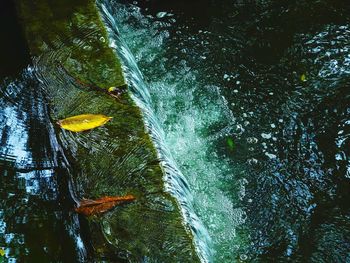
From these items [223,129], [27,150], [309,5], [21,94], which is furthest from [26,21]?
[309,5]

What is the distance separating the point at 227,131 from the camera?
10.6ft

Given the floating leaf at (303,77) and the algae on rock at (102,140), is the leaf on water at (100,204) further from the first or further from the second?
the floating leaf at (303,77)

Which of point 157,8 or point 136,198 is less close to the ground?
point 157,8

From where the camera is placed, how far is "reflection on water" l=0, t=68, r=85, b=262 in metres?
2.16

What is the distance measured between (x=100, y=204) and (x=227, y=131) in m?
1.32

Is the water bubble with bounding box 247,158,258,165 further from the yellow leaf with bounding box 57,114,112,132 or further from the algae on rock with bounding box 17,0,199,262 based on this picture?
the yellow leaf with bounding box 57,114,112,132

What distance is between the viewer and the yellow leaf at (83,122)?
2531 millimetres

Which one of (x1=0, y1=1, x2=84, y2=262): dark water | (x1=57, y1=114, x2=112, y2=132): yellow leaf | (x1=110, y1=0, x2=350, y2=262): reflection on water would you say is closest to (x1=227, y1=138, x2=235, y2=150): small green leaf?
(x1=110, y1=0, x2=350, y2=262): reflection on water

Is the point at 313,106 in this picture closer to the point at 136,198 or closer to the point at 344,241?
the point at 344,241

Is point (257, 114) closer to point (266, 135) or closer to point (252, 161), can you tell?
point (266, 135)

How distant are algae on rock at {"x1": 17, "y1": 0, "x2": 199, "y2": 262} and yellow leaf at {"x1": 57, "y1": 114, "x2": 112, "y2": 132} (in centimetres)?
3

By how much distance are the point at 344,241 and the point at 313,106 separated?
1108 mm

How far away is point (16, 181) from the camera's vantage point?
2.39 m

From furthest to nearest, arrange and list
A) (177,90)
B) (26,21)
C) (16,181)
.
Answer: (177,90) → (26,21) → (16,181)
